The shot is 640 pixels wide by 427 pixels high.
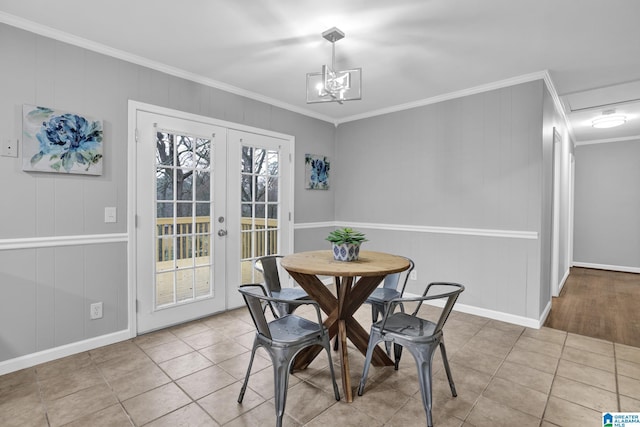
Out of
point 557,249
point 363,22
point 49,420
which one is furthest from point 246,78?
point 557,249

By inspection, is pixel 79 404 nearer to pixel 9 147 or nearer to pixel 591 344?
pixel 9 147

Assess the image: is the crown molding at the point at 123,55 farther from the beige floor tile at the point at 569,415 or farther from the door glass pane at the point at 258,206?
the beige floor tile at the point at 569,415

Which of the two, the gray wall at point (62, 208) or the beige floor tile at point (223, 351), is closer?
the gray wall at point (62, 208)

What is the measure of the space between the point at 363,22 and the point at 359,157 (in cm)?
247

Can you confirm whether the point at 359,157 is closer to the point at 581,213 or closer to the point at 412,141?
the point at 412,141

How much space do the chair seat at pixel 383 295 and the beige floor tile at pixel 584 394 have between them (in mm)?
1175

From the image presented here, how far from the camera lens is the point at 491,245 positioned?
140 inches

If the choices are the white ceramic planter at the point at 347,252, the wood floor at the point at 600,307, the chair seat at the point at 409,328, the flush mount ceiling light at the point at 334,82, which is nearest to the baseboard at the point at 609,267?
the wood floor at the point at 600,307

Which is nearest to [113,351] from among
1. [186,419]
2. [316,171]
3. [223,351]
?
[223,351]

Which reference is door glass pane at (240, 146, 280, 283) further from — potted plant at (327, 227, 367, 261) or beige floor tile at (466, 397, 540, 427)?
beige floor tile at (466, 397, 540, 427)

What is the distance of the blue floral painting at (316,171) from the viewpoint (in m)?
4.55

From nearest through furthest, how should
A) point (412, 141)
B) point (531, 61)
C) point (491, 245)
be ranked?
point (531, 61)
point (491, 245)
point (412, 141)

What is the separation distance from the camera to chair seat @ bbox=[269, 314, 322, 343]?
1.87 m

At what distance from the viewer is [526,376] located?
2.35 m
